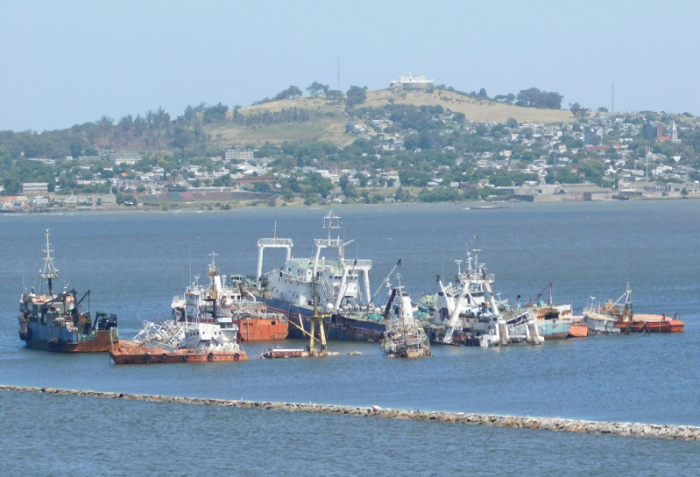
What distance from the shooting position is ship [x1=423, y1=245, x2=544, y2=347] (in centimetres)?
5331

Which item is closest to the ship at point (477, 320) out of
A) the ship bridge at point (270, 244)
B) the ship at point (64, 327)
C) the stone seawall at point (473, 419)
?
the ship bridge at point (270, 244)

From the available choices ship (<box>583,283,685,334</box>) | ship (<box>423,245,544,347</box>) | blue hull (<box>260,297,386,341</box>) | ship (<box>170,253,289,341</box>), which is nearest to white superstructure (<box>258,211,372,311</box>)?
blue hull (<box>260,297,386,341</box>)

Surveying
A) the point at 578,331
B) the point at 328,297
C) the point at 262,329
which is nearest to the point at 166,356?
the point at 262,329

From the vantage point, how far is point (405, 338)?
50.5 metres

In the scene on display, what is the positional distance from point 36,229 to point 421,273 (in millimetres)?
100092

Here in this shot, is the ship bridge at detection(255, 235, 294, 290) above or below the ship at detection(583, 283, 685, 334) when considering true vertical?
above

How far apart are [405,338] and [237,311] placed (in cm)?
1083

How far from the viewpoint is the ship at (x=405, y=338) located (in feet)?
165

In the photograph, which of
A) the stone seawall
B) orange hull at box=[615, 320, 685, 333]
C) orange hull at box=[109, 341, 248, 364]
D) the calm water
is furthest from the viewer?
orange hull at box=[615, 320, 685, 333]

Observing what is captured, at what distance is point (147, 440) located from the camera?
3675 cm

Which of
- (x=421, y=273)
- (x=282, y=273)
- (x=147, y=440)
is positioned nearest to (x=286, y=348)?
(x=282, y=273)

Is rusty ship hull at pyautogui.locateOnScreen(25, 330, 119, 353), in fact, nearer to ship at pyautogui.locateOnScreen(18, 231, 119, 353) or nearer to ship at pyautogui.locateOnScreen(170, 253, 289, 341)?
ship at pyautogui.locateOnScreen(18, 231, 119, 353)

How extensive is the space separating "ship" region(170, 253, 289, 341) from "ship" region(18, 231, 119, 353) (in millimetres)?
3664

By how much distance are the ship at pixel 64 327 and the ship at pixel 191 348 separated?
202 centimetres
